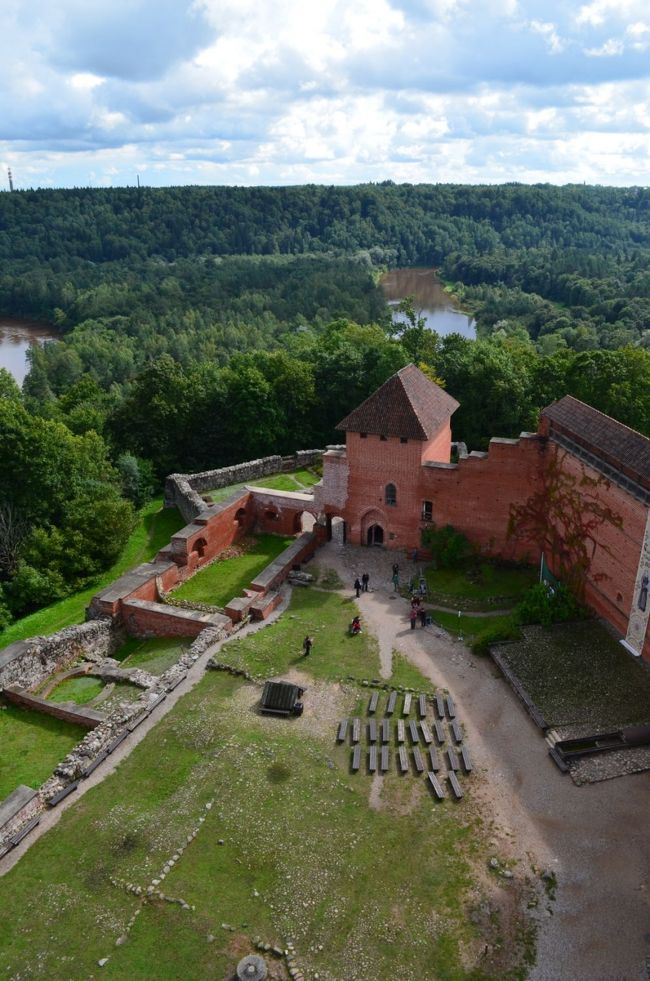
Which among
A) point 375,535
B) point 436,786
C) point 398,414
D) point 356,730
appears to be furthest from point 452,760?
point 398,414

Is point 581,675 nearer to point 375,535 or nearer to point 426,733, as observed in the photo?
point 426,733

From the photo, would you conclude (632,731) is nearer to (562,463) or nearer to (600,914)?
(600,914)

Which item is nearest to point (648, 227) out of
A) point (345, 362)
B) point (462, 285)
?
point (462, 285)

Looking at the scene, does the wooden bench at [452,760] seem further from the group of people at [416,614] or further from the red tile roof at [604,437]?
the red tile roof at [604,437]

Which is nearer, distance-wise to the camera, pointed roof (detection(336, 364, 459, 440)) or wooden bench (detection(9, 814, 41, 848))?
wooden bench (detection(9, 814, 41, 848))

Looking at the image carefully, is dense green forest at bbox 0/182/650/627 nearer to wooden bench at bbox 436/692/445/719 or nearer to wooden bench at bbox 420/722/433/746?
wooden bench at bbox 436/692/445/719

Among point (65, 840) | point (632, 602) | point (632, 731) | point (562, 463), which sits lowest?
point (65, 840)

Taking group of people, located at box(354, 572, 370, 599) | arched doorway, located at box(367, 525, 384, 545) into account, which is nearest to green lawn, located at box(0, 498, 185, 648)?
arched doorway, located at box(367, 525, 384, 545)
